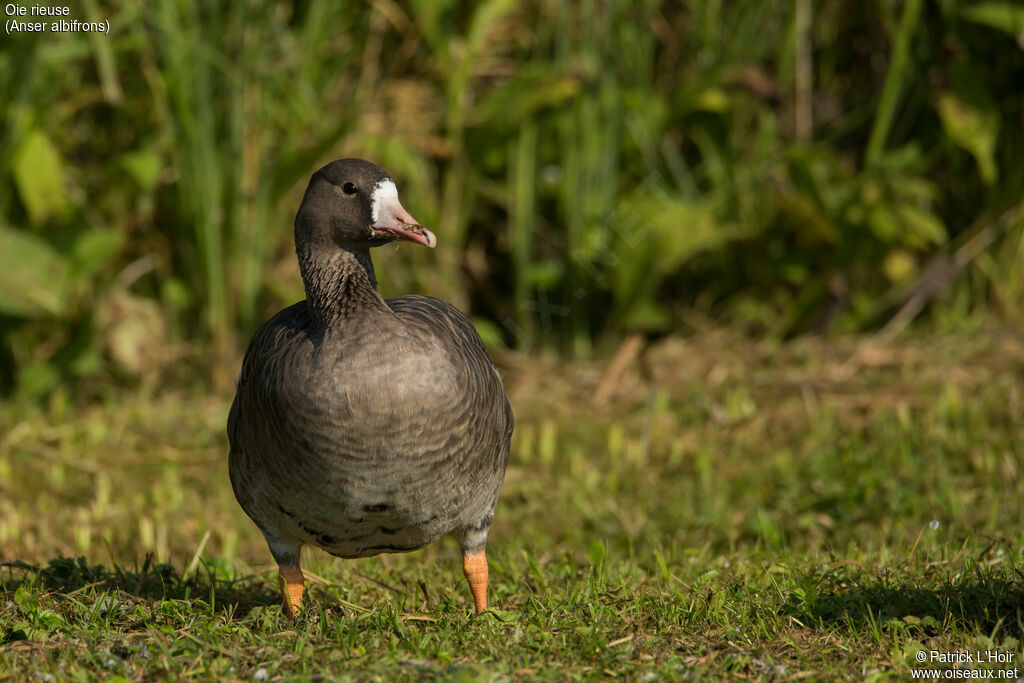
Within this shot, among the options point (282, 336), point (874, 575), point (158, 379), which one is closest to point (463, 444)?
point (282, 336)

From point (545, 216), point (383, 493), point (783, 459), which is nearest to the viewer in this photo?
point (383, 493)

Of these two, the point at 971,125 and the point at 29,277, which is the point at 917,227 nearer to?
the point at 971,125

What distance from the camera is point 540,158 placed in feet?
26.2

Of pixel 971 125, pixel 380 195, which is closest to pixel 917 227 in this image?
pixel 971 125

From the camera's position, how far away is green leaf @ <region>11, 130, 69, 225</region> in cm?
694

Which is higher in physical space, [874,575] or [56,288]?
[56,288]

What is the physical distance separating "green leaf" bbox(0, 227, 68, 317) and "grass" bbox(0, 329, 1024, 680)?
0.67 m

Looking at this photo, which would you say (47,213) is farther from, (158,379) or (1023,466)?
(1023,466)

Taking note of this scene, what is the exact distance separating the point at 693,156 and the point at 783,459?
3.00 m

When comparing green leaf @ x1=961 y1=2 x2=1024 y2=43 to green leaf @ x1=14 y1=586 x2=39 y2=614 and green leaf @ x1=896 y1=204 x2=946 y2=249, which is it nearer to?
green leaf @ x1=896 y1=204 x2=946 y2=249

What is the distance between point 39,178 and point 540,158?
3.23 m

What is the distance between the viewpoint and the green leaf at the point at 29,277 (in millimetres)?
6648

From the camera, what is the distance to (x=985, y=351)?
717 centimetres

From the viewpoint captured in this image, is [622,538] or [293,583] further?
[622,538]
